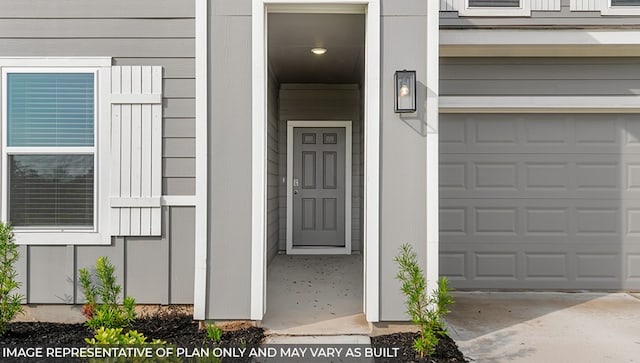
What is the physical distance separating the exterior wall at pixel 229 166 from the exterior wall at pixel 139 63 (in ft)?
1.83

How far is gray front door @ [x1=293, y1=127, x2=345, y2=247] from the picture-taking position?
20.0ft

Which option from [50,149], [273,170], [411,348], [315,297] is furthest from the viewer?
[273,170]

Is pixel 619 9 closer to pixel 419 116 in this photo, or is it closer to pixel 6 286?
pixel 419 116

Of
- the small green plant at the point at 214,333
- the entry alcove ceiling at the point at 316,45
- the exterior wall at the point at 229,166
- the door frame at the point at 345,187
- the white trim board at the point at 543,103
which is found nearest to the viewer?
the small green plant at the point at 214,333

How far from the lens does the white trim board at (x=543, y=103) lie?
4246 millimetres

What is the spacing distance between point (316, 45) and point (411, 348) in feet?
9.48

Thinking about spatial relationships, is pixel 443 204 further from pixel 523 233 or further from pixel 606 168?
pixel 606 168

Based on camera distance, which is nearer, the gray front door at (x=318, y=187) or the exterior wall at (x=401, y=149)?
the exterior wall at (x=401, y=149)

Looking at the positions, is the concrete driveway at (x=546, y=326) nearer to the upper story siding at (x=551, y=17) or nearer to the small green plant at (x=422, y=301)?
the small green plant at (x=422, y=301)

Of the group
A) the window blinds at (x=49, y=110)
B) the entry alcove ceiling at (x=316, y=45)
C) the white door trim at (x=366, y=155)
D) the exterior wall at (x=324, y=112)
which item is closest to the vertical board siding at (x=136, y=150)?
the window blinds at (x=49, y=110)

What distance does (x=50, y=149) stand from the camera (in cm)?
341

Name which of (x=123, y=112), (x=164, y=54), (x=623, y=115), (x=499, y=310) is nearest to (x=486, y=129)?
(x=623, y=115)

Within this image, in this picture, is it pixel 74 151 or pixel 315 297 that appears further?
pixel 315 297

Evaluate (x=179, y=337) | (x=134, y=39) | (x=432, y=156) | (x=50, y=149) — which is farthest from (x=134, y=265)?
(x=432, y=156)
